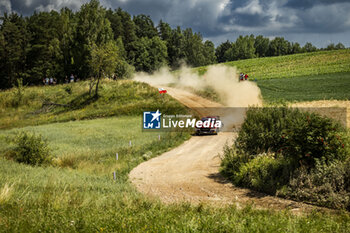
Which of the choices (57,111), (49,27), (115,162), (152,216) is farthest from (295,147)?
(49,27)

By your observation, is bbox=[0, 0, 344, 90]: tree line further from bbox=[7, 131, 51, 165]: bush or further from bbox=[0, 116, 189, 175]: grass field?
bbox=[7, 131, 51, 165]: bush

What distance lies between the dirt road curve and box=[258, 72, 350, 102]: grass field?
60.4 ft

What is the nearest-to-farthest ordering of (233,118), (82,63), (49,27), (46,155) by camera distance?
(46,155) < (233,118) < (82,63) < (49,27)

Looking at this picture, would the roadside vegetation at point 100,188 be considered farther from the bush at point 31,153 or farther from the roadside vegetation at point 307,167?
the roadside vegetation at point 307,167

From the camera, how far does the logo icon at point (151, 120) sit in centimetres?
3612

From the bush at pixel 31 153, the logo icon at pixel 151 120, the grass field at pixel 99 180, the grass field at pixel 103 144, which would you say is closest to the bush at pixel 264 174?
the grass field at pixel 99 180

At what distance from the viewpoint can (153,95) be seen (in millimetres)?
48000

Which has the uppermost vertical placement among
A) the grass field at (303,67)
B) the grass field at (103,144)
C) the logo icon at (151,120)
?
the grass field at (303,67)

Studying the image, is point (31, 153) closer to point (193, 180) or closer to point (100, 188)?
point (100, 188)

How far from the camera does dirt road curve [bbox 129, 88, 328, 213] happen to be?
12.0m

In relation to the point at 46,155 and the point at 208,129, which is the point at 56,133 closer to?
the point at 46,155

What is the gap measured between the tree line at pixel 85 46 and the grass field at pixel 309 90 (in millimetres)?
A: 26770

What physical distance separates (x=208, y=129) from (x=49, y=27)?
72.8 metres

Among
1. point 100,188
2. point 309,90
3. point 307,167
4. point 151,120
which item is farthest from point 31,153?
point 309,90
